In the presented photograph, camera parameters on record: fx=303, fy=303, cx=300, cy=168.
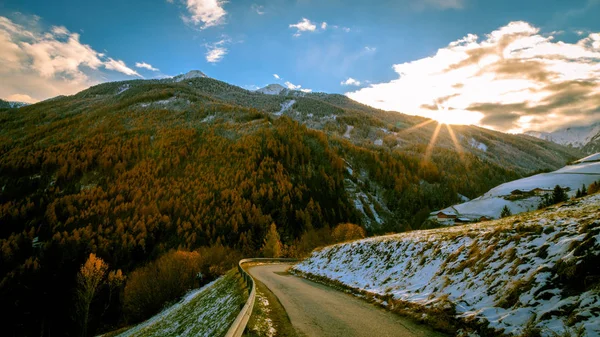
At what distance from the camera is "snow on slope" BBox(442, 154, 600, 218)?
83000 mm

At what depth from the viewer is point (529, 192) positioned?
8981 cm

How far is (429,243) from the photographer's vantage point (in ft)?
51.7

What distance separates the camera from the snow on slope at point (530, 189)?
272 ft

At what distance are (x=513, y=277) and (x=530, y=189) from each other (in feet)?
341

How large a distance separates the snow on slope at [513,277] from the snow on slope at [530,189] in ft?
269

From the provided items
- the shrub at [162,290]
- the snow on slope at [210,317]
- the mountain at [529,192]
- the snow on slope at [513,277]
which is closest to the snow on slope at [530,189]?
the mountain at [529,192]

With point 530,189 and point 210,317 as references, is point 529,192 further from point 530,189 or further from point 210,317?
point 210,317

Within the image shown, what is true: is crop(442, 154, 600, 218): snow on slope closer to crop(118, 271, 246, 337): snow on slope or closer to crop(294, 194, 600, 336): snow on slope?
crop(118, 271, 246, 337): snow on slope

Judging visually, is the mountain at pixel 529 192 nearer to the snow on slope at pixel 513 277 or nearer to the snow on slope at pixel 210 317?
the snow on slope at pixel 210 317

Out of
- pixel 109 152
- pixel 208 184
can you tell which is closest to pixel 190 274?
pixel 208 184

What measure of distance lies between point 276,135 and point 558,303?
642 feet

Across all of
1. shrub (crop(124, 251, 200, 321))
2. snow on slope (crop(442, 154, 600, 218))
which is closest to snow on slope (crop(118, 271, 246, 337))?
shrub (crop(124, 251, 200, 321))

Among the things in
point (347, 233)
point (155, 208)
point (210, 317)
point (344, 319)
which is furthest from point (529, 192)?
point (155, 208)

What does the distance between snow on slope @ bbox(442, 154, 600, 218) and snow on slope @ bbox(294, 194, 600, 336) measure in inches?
3228
